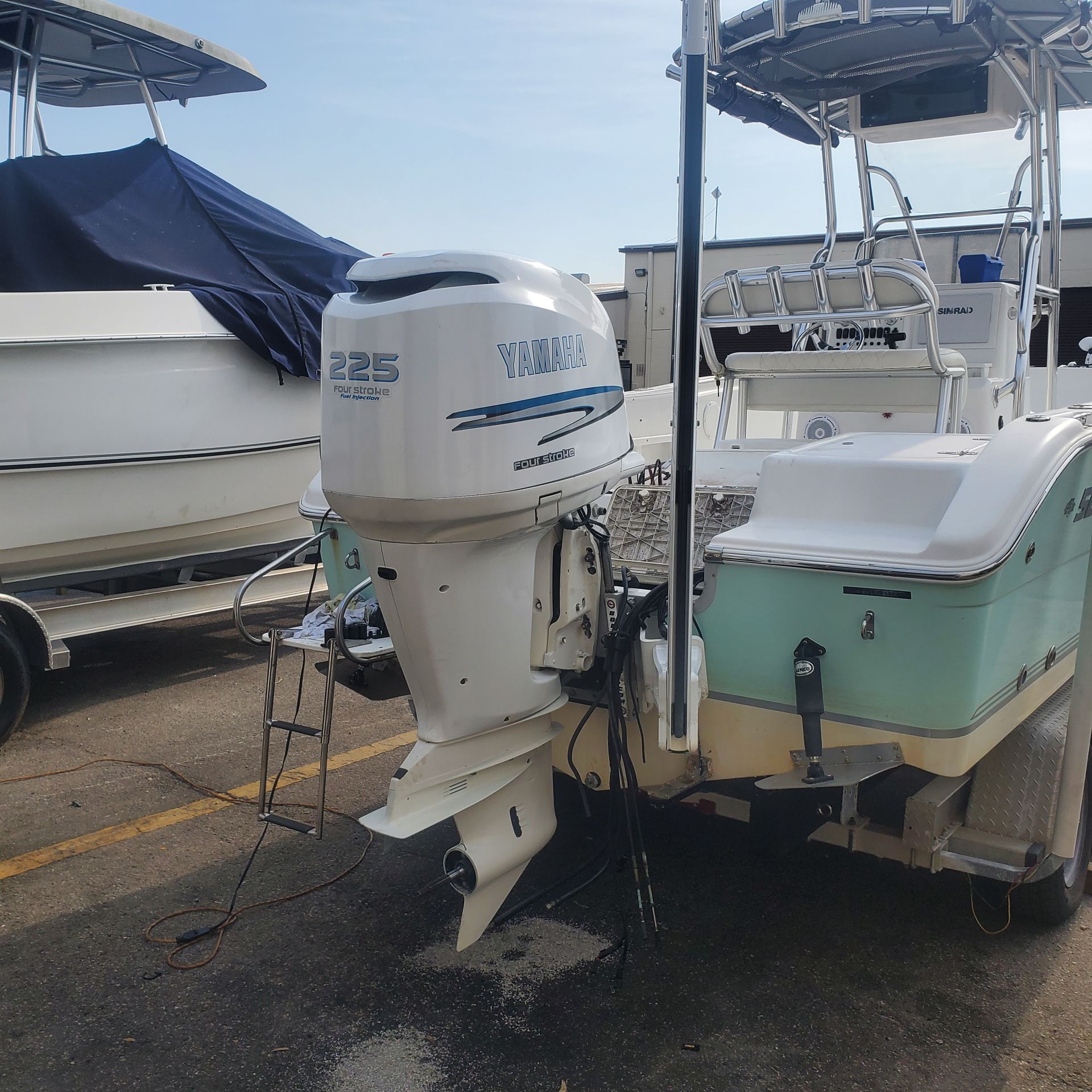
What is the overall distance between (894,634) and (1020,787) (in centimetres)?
81

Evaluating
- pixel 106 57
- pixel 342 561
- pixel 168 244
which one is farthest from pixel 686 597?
pixel 106 57

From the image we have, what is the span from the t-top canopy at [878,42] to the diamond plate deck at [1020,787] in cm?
244

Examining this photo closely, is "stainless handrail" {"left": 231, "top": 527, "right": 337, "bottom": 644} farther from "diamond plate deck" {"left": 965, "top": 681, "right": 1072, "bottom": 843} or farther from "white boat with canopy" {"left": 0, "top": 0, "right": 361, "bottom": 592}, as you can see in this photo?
"diamond plate deck" {"left": 965, "top": 681, "right": 1072, "bottom": 843}

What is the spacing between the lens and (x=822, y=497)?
2.78 metres

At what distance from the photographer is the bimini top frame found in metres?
5.80

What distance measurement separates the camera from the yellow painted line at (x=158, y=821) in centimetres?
361

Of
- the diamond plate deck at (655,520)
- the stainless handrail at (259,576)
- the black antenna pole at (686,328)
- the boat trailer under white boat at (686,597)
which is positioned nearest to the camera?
the black antenna pole at (686,328)

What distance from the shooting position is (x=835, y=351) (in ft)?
12.6

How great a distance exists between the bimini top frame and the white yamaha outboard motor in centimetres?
451

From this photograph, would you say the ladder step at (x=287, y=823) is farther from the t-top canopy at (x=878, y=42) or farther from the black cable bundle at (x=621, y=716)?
the t-top canopy at (x=878, y=42)

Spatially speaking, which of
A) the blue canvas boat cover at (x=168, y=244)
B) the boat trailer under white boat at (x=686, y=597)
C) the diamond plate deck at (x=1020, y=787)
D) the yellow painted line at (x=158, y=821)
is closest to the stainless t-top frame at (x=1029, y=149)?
the boat trailer under white boat at (x=686, y=597)

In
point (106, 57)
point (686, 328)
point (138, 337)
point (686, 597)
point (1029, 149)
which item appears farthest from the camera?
point (106, 57)

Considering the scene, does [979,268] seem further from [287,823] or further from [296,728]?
[287,823]

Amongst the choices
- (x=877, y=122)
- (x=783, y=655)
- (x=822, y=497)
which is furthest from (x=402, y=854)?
(x=877, y=122)
